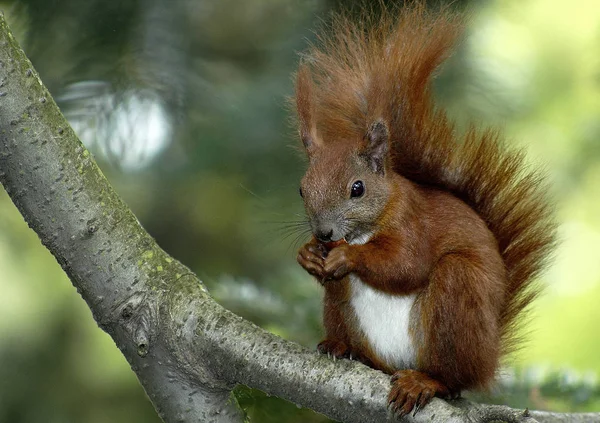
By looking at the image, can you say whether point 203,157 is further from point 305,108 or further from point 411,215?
point 411,215

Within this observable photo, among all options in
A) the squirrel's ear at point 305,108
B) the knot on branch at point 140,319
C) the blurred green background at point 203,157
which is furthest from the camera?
the blurred green background at point 203,157

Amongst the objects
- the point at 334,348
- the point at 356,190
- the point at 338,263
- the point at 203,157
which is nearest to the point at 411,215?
the point at 356,190

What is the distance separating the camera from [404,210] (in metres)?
2.03

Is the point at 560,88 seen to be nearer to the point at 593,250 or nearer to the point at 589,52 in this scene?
the point at 589,52

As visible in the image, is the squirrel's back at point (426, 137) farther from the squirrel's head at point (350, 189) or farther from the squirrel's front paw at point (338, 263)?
the squirrel's front paw at point (338, 263)

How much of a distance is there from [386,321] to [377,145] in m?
0.43

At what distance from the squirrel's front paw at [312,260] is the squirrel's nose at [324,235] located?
3 cm

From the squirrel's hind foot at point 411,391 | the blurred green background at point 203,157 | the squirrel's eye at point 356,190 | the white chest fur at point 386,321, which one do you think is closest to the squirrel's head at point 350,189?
the squirrel's eye at point 356,190

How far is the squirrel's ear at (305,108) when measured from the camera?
207cm

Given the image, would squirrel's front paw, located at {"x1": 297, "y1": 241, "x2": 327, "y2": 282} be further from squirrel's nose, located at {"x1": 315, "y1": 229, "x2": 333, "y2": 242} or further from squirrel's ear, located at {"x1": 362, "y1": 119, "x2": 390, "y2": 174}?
squirrel's ear, located at {"x1": 362, "y1": 119, "x2": 390, "y2": 174}

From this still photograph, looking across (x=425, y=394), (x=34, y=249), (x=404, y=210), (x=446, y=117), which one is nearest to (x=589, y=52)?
(x=446, y=117)

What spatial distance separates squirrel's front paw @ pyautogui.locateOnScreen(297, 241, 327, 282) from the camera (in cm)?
189

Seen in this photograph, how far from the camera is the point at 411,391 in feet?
5.77

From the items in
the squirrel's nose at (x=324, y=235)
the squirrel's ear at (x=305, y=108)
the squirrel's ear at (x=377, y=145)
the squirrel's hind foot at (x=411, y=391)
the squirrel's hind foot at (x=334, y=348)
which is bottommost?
the squirrel's hind foot at (x=411, y=391)
